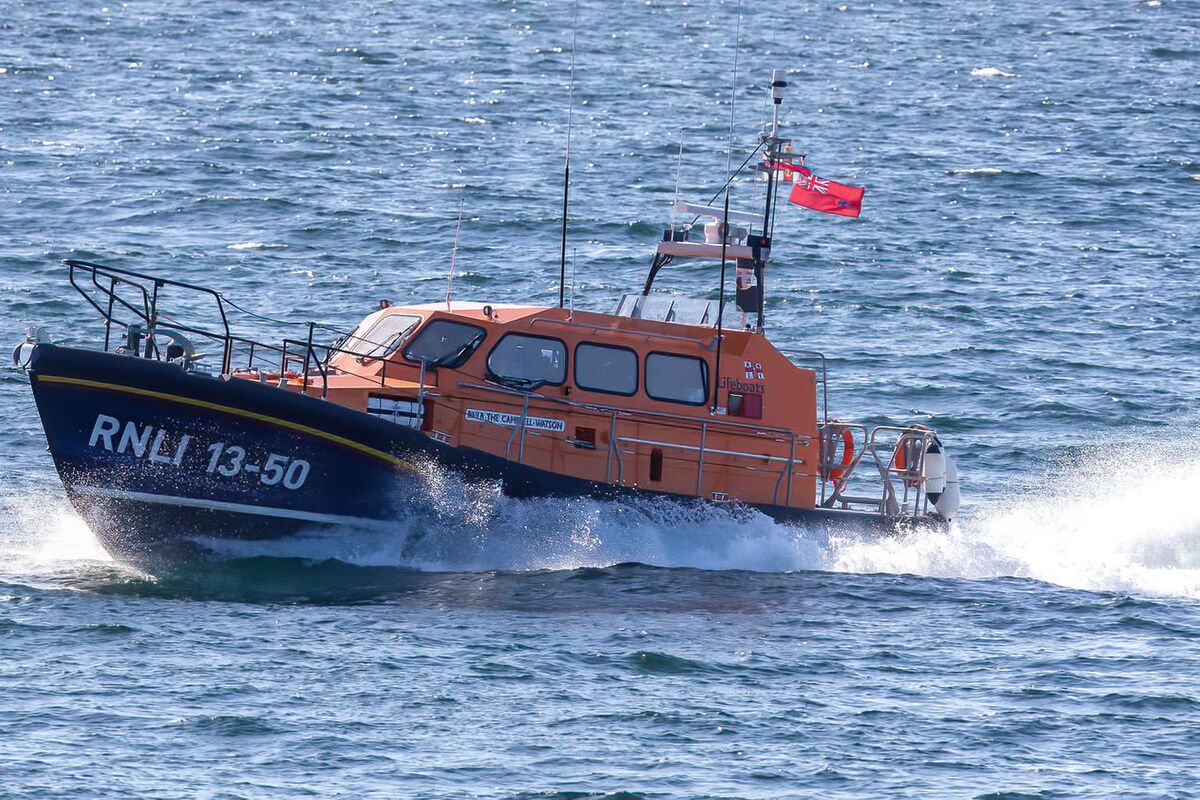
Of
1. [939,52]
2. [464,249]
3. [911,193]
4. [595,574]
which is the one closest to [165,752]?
[595,574]

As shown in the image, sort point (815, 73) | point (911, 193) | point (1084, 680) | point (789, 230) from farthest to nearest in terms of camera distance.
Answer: point (815, 73) → point (911, 193) → point (789, 230) → point (1084, 680)

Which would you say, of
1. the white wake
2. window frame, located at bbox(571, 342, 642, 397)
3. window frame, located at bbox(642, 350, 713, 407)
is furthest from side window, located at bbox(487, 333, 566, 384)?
the white wake

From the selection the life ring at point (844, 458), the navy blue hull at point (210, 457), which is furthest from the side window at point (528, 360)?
the life ring at point (844, 458)

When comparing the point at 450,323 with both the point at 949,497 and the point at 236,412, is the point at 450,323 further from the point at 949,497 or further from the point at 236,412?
the point at 949,497

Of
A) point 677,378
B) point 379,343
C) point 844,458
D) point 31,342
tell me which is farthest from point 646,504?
point 31,342

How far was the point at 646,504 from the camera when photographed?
46.9ft

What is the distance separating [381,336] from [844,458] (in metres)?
4.57

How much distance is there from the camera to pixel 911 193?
107 feet

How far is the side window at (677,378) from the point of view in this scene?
14594 mm

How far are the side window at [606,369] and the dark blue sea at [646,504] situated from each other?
43.4 inches

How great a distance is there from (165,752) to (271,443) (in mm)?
3554

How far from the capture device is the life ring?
51.3ft

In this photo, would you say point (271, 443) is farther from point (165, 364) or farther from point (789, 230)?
point (789, 230)

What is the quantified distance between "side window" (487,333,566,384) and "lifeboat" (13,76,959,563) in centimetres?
1
